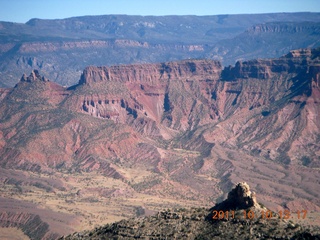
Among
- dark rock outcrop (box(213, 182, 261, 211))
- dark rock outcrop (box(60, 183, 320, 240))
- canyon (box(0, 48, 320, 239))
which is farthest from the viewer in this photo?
canyon (box(0, 48, 320, 239))

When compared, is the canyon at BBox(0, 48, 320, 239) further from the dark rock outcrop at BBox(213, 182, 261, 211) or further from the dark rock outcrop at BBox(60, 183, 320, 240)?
the dark rock outcrop at BBox(213, 182, 261, 211)

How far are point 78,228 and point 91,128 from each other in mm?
71041

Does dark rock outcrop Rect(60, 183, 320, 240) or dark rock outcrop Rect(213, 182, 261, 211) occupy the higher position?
dark rock outcrop Rect(213, 182, 261, 211)

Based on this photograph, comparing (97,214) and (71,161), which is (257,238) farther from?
(71,161)

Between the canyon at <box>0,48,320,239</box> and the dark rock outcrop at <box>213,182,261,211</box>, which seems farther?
the canyon at <box>0,48,320,239</box>

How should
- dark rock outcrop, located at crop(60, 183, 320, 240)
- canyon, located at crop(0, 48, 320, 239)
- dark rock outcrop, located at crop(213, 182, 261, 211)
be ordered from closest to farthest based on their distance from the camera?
1. dark rock outcrop, located at crop(60, 183, 320, 240)
2. dark rock outcrop, located at crop(213, 182, 261, 211)
3. canyon, located at crop(0, 48, 320, 239)

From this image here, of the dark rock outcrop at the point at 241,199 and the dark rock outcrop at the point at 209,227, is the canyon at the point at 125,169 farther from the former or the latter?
the dark rock outcrop at the point at 241,199

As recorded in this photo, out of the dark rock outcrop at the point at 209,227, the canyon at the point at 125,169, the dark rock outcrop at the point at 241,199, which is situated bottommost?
the canyon at the point at 125,169

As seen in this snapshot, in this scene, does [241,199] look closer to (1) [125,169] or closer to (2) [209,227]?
(2) [209,227]

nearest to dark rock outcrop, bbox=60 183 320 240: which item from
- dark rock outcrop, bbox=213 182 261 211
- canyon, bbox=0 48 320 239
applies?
dark rock outcrop, bbox=213 182 261 211

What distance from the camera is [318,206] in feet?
446

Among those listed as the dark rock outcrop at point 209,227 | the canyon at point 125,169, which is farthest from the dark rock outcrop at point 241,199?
the canyon at point 125,169

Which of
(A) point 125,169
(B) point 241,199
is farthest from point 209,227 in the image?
(A) point 125,169

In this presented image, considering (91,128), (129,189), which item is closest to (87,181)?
(129,189)
